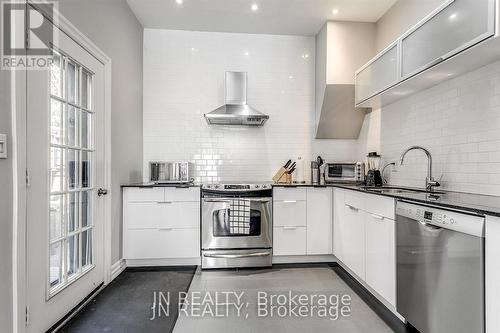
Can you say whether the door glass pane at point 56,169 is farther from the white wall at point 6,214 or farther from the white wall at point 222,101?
the white wall at point 222,101

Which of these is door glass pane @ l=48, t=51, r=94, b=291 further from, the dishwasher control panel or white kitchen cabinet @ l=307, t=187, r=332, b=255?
the dishwasher control panel

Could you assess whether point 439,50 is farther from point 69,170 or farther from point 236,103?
point 69,170

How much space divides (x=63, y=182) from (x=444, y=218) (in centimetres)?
247

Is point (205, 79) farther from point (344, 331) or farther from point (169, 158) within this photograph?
point (344, 331)

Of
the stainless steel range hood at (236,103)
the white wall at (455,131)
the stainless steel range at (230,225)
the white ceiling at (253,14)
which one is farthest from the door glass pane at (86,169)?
the white wall at (455,131)

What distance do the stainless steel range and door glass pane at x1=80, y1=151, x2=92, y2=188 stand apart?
1089 millimetres

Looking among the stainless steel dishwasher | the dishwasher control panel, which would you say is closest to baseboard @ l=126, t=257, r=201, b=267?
the stainless steel dishwasher

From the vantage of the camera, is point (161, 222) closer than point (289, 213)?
Yes

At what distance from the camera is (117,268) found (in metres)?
2.73

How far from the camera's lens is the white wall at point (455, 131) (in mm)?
1840

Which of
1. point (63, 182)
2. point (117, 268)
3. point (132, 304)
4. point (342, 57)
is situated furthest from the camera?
point (342, 57)

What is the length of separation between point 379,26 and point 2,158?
3746 mm

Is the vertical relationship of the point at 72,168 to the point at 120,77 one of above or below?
below

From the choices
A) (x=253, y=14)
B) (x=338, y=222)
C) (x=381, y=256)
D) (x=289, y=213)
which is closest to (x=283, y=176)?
(x=289, y=213)
